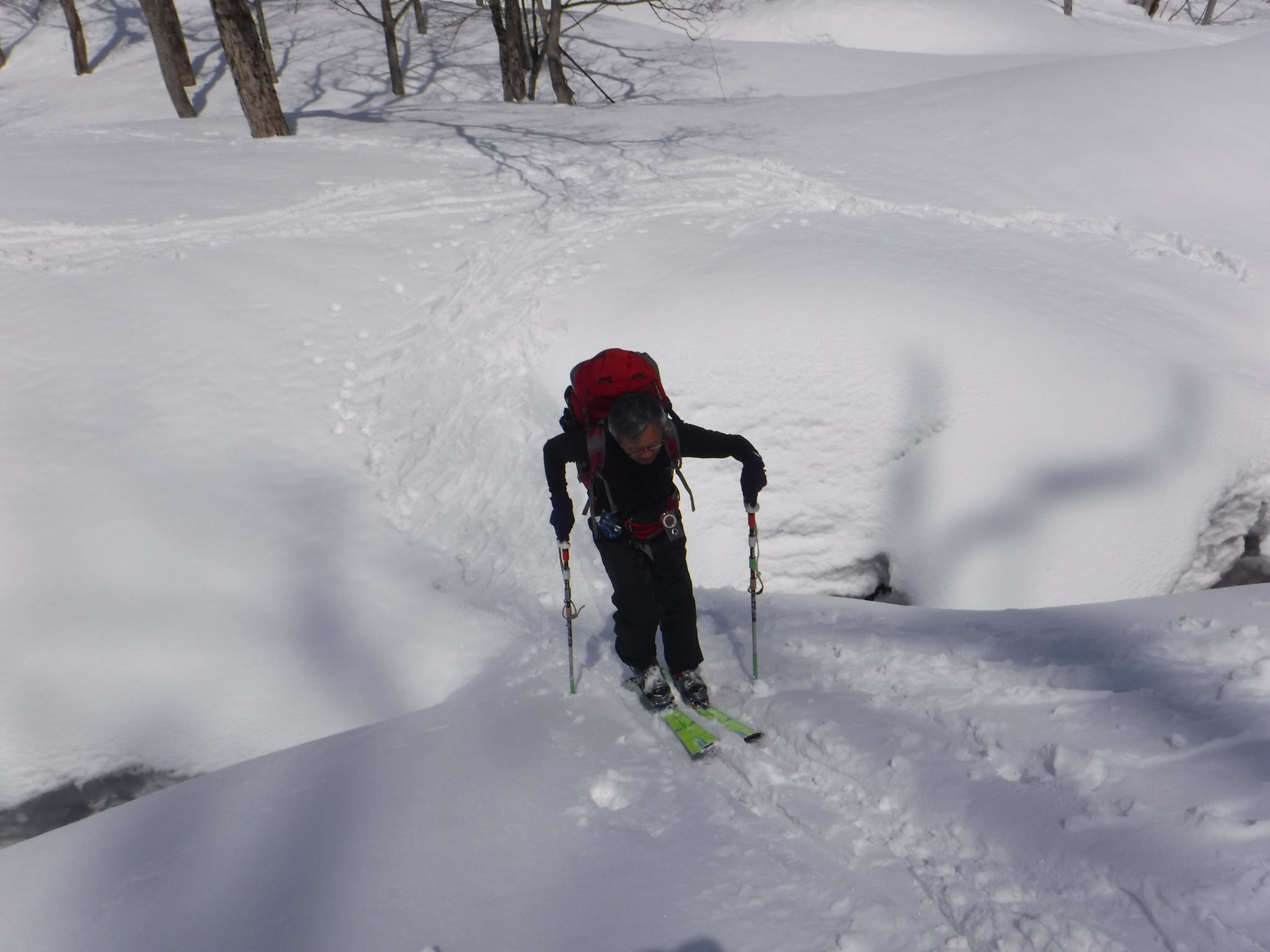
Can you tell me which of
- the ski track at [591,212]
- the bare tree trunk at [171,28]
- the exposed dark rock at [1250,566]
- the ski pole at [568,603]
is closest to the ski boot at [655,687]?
the ski pole at [568,603]

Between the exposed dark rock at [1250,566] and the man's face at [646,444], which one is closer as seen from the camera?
the man's face at [646,444]

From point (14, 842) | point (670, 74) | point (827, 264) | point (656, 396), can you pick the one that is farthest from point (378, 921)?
point (670, 74)

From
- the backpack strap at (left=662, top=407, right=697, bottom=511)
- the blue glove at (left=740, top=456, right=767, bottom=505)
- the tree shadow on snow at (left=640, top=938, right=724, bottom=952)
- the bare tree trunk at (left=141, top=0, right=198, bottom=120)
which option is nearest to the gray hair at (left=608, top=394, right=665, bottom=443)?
the backpack strap at (left=662, top=407, right=697, bottom=511)

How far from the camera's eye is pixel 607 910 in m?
2.55

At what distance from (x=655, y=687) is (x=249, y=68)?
1073cm

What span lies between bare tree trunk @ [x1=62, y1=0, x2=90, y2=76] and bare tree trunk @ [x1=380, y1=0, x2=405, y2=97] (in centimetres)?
800

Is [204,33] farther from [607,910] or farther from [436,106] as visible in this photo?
[607,910]

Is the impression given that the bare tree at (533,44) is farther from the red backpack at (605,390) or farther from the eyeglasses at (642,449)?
the eyeglasses at (642,449)

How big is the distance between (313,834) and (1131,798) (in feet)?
9.11

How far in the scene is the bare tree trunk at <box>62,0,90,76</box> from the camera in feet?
63.0

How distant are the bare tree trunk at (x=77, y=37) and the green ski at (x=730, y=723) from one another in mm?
23835

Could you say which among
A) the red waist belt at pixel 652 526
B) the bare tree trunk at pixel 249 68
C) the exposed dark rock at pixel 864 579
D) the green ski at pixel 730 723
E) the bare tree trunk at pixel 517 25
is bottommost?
the exposed dark rock at pixel 864 579

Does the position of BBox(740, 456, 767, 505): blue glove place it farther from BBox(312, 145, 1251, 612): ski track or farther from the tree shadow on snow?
BBox(312, 145, 1251, 612): ski track

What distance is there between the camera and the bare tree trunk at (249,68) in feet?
33.4
